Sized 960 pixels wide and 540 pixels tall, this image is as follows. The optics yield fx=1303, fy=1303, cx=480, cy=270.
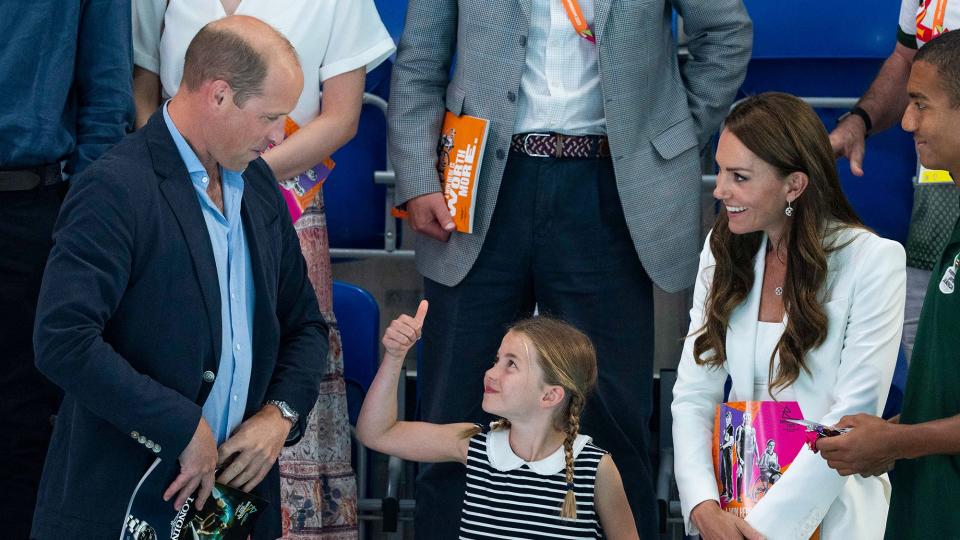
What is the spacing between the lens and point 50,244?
3018mm

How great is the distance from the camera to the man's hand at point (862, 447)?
8.16 feet

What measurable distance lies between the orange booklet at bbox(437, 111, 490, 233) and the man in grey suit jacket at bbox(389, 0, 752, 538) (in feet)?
0.11

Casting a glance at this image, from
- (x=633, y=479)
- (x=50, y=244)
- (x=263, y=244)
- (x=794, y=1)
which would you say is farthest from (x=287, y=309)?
(x=794, y=1)

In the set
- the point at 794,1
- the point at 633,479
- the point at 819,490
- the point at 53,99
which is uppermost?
the point at 794,1

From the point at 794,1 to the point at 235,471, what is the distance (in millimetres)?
2616

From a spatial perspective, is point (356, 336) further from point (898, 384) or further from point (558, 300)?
point (898, 384)

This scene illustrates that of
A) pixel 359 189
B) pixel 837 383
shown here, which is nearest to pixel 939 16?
pixel 837 383

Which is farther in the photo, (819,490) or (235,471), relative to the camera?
(819,490)

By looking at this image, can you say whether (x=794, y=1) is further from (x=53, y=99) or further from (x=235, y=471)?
(x=235, y=471)

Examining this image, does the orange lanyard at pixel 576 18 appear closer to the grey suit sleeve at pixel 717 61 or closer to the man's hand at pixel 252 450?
the grey suit sleeve at pixel 717 61

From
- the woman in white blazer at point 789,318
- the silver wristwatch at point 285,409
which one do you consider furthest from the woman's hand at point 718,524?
the silver wristwatch at point 285,409

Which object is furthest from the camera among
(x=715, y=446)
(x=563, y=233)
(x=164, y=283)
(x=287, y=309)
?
(x=563, y=233)

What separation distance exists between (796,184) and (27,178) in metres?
1.74

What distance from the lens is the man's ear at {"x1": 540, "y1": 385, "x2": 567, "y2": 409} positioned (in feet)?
9.80
